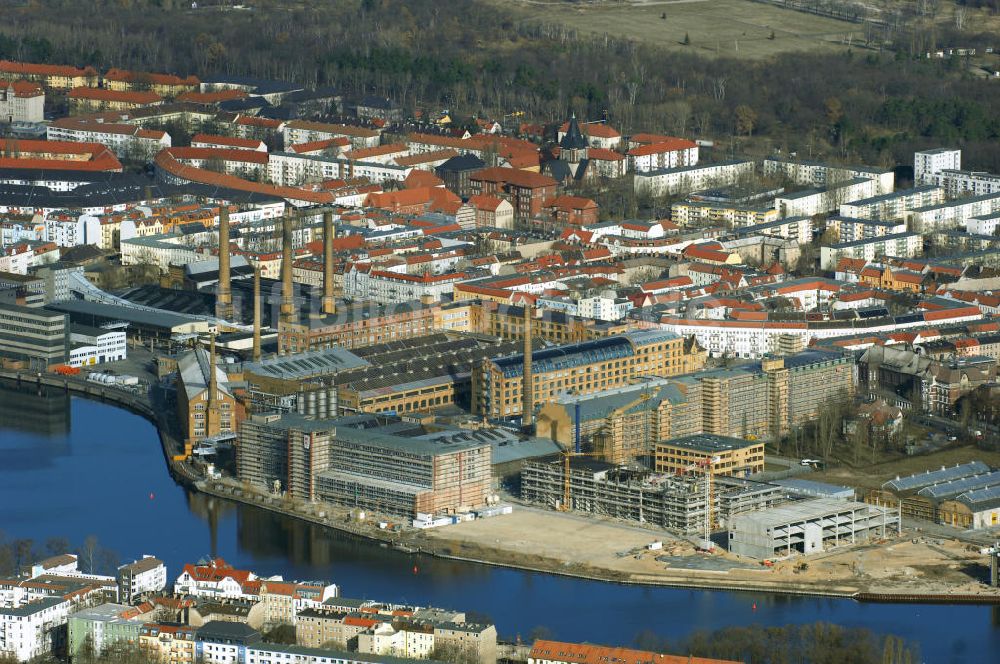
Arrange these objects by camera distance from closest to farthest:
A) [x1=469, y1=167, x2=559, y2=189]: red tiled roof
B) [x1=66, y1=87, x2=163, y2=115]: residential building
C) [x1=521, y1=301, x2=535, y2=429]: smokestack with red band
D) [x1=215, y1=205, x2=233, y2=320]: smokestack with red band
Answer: [x1=521, y1=301, x2=535, y2=429]: smokestack with red band
[x1=215, y1=205, x2=233, y2=320]: smokestack with red band
[x1=469, y1=167, x2=559, y2=189]: red tiled roof
[x1=66, y1=87, x2=163, y2=115]: residential building

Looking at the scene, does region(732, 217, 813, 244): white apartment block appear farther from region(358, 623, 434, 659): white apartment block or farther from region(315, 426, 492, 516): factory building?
region(358, 623, 434, 659): white apartment block

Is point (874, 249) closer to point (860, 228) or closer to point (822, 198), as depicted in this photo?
point (860, 228)

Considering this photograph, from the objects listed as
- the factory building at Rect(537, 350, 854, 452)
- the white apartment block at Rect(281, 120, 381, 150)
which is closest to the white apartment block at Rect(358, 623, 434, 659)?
the factory building at Rect(537, 350, 854, 452)

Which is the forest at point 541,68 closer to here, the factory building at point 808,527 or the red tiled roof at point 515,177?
the red tiled roof at point 515,177

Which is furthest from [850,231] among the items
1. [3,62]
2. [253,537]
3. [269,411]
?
[3,62]

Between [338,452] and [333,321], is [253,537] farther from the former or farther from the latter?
[333,321]

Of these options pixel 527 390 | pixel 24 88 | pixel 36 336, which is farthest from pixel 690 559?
pixel 24 88
